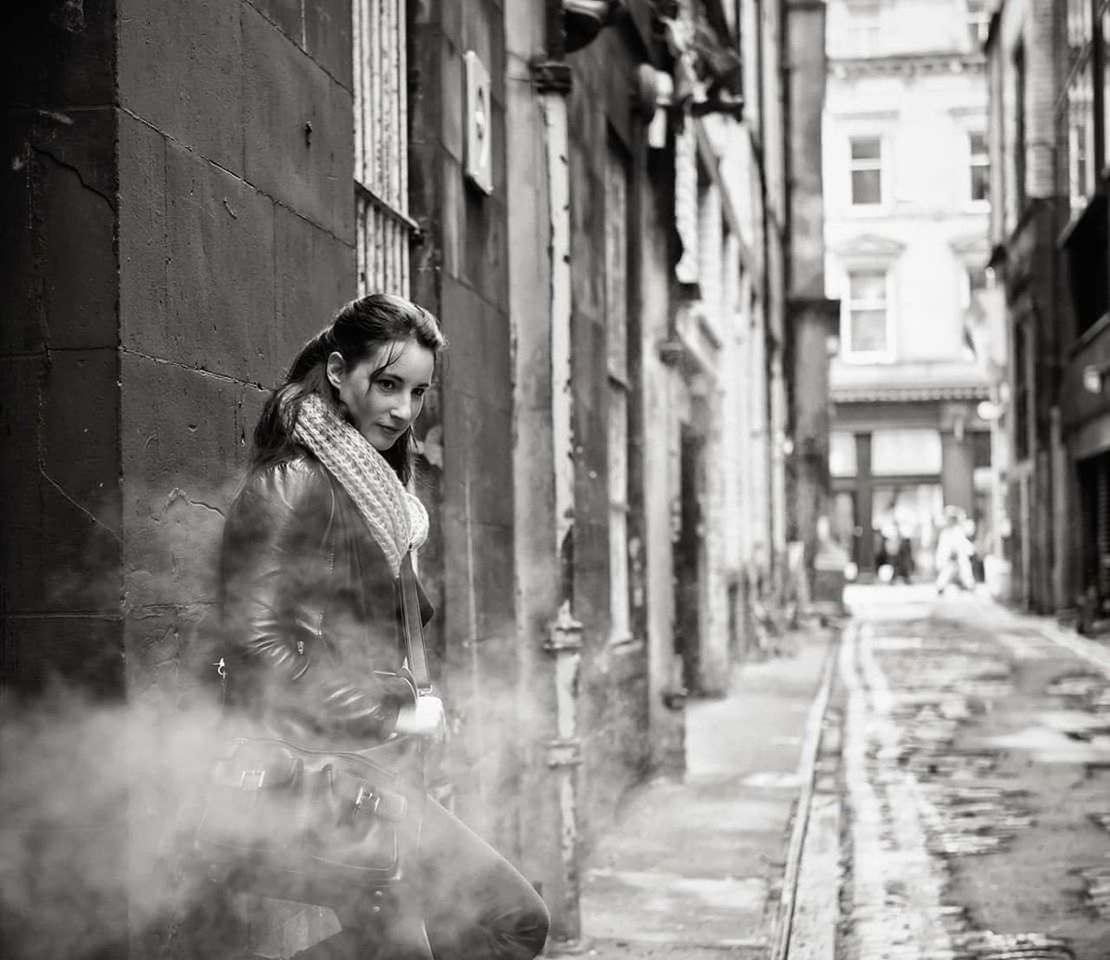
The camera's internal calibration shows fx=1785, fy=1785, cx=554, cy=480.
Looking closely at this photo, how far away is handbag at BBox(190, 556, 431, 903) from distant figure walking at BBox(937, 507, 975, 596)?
119 feet

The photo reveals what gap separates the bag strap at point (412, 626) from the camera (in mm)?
3496

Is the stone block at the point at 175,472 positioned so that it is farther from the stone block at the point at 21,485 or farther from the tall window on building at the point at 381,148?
the tall window on building at the point at 381,148

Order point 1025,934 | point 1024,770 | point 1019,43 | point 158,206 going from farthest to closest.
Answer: point 1019,43 < point 1024,770 < point 1025,934 < point 158,206

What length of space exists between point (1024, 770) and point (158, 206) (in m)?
8.62

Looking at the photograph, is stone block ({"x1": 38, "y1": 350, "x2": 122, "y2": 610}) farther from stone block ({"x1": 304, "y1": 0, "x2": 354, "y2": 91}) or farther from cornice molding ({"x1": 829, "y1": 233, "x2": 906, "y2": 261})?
cornice molding ({"x1": 829, "y1": 233, "x2": 906, "y2": 261})

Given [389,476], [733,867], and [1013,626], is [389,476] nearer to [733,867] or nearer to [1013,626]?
[733,867]

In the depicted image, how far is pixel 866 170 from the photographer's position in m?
49.5

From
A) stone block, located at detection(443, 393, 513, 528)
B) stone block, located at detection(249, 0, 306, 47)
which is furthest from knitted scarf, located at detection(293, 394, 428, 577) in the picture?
stone block, located at detection(443, 393, 513, 528)

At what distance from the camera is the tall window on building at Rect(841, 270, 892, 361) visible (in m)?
49.4

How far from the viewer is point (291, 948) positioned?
4523 millimetres

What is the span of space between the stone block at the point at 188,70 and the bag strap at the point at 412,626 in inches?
41.1

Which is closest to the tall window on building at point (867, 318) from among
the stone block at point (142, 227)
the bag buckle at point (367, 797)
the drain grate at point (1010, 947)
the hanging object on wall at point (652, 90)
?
the hanging object on wall at point (652, 90)

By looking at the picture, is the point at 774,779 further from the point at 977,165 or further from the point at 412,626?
the point at 977,165

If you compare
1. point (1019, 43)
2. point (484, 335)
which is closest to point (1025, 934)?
point (484, 335)
